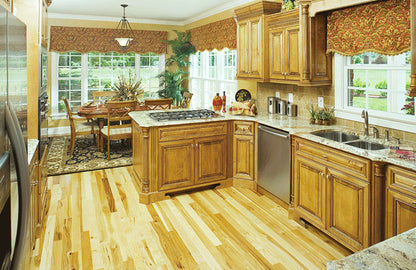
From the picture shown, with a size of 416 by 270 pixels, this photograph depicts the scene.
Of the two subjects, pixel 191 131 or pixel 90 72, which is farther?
pixel 90 72

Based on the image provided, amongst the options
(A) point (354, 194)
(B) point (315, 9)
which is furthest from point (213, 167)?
(B) point (315, 9)

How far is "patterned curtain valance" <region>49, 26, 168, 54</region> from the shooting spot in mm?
7039

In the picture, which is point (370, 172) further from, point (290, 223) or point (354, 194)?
point (290, 223)

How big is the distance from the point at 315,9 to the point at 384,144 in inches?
58.8

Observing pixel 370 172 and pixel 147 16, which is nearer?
pixel 370 172

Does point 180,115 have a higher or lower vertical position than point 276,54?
lower

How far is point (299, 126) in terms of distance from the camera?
3.46 m

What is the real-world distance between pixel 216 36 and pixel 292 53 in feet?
9.01

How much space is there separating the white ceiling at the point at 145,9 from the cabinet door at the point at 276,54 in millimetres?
1510

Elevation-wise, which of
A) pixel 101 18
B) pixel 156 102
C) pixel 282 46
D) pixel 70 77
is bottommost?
pixel 156 102

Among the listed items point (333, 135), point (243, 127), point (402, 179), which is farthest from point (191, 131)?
point (402, 179)

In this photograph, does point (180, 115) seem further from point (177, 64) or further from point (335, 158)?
point (177, 64)

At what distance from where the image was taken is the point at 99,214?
3.41 meters

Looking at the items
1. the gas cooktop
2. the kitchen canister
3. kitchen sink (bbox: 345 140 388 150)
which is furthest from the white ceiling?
kitchen sink (bbox: 345 140 388 150)
